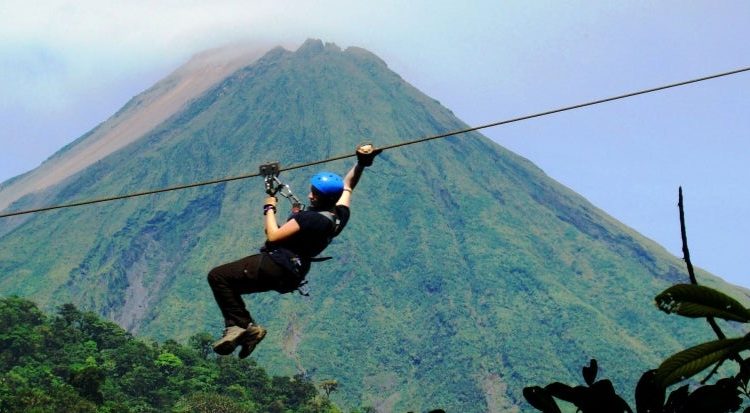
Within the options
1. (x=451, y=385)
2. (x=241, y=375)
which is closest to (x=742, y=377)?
(x=241, y=375)

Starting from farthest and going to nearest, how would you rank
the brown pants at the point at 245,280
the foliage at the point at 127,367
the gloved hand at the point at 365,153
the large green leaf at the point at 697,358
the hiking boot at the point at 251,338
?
the foliage at the point at 127,367
the gloved hand at the point at 365,153
the hiking boot at the point at 251,338
the brown pants at the point at 245,280
the large green leaf at the point at 697,358

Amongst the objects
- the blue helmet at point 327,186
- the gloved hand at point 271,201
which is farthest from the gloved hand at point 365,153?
the gloved hand at point 271,201

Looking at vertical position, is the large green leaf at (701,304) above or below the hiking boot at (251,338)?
above

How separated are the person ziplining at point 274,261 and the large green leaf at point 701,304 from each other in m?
5.07

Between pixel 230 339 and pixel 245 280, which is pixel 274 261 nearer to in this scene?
pixel 245 280

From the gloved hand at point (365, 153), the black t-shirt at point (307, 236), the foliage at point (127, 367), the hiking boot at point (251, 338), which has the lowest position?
the foliage at point (127, 367)

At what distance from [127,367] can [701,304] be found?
10218 cm

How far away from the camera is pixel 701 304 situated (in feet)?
8.31

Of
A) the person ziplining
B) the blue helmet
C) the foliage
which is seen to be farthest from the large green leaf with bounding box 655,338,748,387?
the foliage

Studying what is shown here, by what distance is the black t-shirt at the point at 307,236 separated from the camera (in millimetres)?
7582

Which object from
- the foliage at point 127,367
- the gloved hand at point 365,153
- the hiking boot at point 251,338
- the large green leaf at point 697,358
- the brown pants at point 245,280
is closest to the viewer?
the large green leaf at point 697,358

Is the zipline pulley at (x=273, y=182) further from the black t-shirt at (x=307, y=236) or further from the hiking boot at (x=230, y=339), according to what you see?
the hiking boot at (x=230, y=339)

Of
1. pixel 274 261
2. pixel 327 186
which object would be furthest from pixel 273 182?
pixel 274 261

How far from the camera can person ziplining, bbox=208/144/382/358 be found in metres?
7.54
